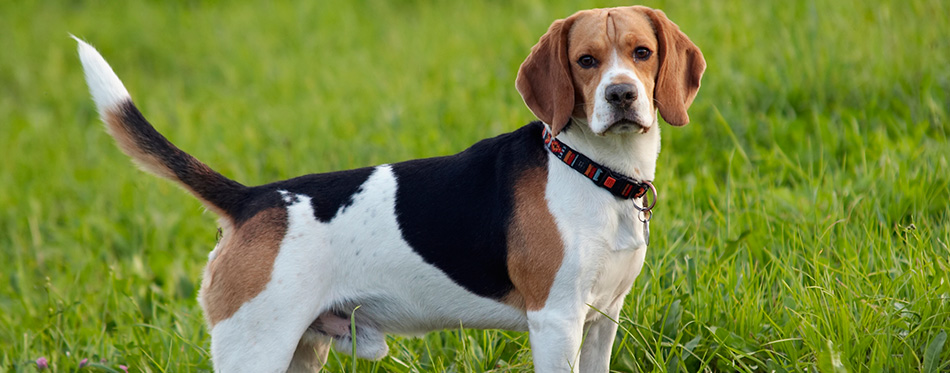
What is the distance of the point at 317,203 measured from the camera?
10.8 ft

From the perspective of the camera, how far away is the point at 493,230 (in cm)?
318

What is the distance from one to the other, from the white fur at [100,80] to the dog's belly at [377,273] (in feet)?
2.84

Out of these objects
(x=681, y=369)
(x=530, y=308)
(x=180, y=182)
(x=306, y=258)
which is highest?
(x=180, y=182)

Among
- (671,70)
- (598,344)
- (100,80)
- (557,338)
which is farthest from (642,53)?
(100,80)

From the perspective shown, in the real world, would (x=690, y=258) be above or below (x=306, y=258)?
below

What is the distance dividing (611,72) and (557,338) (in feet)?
3.08

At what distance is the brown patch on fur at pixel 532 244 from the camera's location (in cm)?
305

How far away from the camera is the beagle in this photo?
3059mm

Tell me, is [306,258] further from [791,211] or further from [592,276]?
[791,211]

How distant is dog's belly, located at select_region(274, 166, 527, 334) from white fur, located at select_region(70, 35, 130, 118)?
0.87 metres

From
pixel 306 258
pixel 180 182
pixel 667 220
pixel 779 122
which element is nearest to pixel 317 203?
→ pixel 306 258

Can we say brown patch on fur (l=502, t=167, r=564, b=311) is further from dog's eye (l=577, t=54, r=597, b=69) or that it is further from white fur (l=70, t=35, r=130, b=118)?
white fur (l=70, t=35, r=130, b=118)

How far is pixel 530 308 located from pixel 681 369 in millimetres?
757

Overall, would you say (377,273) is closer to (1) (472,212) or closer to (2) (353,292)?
(2) (353,292)
